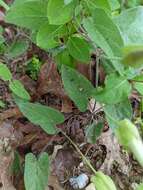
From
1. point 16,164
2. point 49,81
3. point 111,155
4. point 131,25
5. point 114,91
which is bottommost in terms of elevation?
point 111,155

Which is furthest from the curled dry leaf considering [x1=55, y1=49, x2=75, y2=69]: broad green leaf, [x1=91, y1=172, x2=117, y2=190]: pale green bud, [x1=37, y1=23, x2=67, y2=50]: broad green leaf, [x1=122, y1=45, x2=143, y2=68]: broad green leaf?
[x1=122, y1=45, x2=143, y2=68]: broad green leaf

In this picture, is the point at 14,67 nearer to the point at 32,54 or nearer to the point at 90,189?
the point at 32,54

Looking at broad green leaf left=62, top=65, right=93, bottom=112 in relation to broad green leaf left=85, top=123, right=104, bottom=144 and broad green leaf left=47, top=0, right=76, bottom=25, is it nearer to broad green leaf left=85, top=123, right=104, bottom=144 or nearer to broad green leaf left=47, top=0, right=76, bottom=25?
broad green leaf left=85, top=123, right=104, bottom=144

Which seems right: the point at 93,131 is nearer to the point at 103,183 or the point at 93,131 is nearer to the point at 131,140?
Result: the point at 103,183

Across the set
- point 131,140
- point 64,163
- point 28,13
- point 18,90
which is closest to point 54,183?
point 64,163

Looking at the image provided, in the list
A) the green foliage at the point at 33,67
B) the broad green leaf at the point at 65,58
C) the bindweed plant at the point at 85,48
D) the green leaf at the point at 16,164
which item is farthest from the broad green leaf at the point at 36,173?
the green foliage at the point at 33,67

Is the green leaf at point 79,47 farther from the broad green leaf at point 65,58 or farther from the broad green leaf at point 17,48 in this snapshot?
the broad green leaf at point 17,48

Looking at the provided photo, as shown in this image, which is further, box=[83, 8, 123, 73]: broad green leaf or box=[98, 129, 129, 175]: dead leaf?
box=[98, 129, 129, 175]: dead leaf
